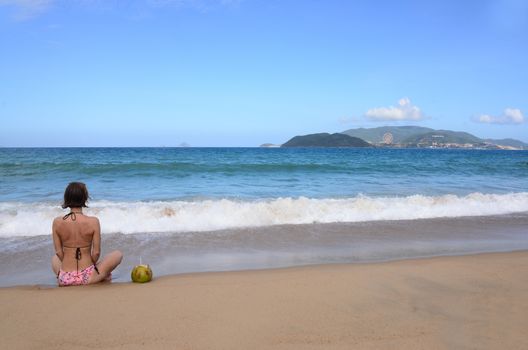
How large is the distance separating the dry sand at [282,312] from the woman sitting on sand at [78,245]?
200 mm

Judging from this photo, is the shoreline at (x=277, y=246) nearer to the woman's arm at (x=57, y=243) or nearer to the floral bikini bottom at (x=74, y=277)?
the floral bikini bottom at (x=74, y=277)

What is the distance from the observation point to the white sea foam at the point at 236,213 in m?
8.89

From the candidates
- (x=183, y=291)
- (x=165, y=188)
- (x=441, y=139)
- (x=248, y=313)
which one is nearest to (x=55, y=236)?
(x=183, y=291)

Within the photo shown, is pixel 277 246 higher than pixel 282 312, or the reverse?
pixel 282 312

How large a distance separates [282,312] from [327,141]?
116625 millimetres

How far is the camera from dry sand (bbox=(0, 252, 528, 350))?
3.39 meters

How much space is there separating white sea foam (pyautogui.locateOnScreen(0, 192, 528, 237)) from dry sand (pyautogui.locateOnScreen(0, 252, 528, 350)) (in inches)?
160

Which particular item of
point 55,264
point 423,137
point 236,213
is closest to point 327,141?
point 423,137

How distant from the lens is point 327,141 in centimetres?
11862

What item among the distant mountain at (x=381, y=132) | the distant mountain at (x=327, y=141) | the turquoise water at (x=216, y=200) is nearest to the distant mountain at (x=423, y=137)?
the distant mountain at (x=381, y=132)

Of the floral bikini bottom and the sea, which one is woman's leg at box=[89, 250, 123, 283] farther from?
the sea

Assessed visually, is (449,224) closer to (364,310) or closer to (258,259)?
(258,259)

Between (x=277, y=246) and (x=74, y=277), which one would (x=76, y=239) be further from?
Result: (x=277, y=246)

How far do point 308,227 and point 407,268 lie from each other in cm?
375
